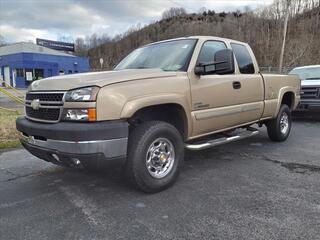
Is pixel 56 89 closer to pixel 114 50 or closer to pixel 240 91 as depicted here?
pixel 240 91

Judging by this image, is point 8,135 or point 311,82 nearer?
point 8,135

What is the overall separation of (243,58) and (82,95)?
3477mm

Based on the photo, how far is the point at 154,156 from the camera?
4.27 meters

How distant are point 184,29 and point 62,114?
5587 cm

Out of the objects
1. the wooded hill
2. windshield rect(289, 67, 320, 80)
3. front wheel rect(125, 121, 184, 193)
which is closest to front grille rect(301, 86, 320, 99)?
windshield rect(289, 67, 320, 80)

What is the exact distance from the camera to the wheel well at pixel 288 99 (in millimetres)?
7453

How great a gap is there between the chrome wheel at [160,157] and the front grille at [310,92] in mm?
6958

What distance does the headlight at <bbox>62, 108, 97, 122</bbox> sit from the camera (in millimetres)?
3623

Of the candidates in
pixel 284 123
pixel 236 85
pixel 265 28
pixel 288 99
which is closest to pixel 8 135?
pixel 236 85

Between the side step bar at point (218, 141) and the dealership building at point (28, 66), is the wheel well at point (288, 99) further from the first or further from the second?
the dealership building at point (28, 66)

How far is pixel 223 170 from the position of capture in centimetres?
527

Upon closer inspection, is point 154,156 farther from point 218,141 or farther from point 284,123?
point 284,123

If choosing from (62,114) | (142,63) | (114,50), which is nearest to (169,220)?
(62,114)

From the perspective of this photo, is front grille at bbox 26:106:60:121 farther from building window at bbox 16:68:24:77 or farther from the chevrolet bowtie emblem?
building window at bbox 16:68:24:77
